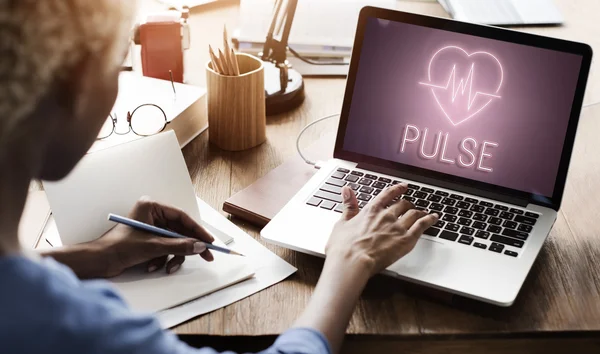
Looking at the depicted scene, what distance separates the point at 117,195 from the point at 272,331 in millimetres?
312

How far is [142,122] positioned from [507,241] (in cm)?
66

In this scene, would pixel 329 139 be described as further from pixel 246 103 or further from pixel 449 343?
pixel 449 343

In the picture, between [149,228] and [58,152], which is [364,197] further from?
[58,152]

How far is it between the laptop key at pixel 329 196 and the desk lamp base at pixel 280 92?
0.35 m

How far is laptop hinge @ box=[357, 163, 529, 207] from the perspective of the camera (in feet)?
3.57

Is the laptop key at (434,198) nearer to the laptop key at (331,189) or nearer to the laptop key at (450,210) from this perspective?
the laptop key at (450,210)

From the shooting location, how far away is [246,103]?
1.26 metres

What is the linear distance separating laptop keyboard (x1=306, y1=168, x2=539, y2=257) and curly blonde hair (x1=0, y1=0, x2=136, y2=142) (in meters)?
0.52

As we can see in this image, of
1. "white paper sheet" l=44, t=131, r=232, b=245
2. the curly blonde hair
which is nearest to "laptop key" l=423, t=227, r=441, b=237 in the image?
"white paper sheet" l=44, t=131, r=232, b=245

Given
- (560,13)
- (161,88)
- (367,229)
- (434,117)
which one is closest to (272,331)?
(367,229)

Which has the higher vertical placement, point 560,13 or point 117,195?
point 560,13

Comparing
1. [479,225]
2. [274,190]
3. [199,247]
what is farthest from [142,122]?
[479,225]

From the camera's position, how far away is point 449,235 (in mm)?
1016

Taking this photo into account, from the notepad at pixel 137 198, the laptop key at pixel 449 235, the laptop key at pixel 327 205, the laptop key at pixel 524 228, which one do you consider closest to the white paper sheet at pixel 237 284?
the notepad at pixel 137 198
